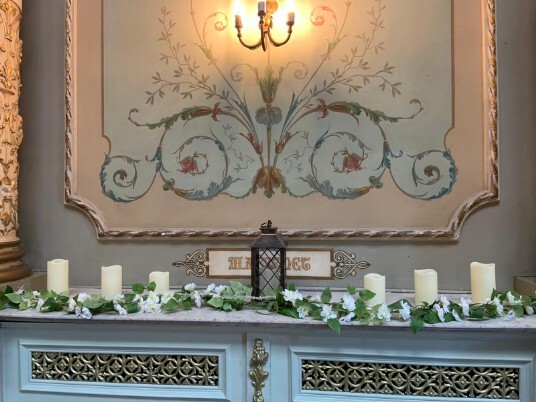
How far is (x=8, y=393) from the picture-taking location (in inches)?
50.8

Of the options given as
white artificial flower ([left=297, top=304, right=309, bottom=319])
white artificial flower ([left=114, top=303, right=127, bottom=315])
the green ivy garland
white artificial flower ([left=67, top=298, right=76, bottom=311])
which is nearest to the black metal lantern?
the green ivy garland

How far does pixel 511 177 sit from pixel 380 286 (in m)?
0.61

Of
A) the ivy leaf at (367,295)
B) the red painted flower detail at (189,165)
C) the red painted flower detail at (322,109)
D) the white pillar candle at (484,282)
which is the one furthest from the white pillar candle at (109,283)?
the white pillar candle at (484,282)

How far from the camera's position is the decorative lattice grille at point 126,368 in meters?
1.23

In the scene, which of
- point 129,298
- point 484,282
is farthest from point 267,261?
point 484,282

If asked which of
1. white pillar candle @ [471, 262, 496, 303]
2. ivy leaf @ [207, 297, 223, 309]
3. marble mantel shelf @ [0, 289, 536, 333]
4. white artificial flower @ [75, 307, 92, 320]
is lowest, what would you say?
marble mantel shelf @ [0, 289, 536, 333]

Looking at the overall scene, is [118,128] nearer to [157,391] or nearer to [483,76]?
[157,391]

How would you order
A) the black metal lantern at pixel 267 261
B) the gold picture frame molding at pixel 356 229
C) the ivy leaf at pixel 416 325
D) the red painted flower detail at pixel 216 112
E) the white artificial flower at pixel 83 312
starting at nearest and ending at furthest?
the ivy leaf at pixel 416 325 → the white artificial flower at pixel 83 312 → the black metal lantern at pixel 267 261 → the gold picture frame molding at pixel 356 229 → the red painted flower detail at pixel 216 112

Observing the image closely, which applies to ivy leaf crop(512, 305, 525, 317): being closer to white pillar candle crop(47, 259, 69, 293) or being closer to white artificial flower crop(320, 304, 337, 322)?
white artificial flower crop(320, 304, 337, 322)

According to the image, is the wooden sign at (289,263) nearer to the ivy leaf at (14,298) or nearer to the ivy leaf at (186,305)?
the ivy leaf at (186,305)

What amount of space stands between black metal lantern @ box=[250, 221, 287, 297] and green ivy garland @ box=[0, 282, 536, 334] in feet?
0.19

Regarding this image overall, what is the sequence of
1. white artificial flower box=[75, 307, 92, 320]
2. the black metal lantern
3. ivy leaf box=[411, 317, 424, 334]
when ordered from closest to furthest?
ivy leaf box=[411, 317, 424, 334] → white artificial flower box=[75, 307, 92, 320] → the black metal lantern

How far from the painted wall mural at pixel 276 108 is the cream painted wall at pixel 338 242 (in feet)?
0.59

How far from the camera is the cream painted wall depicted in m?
1.40
